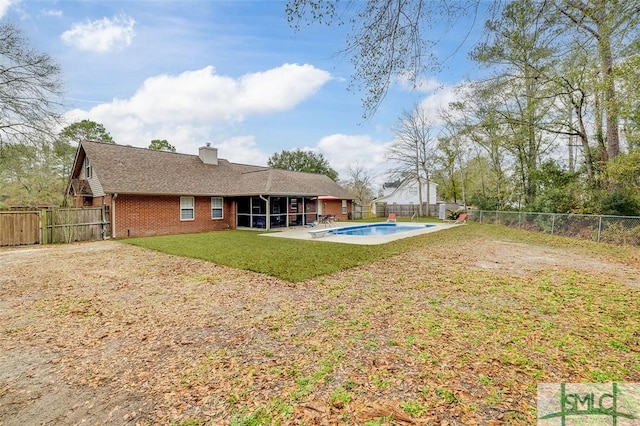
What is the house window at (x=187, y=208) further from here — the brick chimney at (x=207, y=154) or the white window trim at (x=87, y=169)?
the white window trim at (x=87, y=169)

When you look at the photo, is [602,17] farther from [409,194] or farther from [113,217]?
[409,194]

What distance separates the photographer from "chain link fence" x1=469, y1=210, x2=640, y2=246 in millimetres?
10852

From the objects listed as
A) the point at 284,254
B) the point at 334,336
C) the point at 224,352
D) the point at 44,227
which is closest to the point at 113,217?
the point at 44,227

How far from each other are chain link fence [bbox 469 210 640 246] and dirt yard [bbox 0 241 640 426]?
19.2 feet

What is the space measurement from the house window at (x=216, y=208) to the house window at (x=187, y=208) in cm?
128

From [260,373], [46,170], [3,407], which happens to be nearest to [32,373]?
[3,407]

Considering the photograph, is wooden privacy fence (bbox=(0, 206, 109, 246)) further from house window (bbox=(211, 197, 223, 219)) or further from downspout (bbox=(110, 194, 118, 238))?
house window (bbox=(211, 197, 223, 219))

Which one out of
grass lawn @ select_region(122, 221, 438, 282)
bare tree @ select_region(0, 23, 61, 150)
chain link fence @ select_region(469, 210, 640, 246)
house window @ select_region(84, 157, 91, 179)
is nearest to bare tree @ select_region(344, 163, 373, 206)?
chain link fence @ select_region(469, 210, 640, 246)

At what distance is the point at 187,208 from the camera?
16.9 m

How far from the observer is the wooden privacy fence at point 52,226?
455 inches

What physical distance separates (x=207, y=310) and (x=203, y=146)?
1797 centimetres

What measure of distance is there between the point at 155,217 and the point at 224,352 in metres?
14.5

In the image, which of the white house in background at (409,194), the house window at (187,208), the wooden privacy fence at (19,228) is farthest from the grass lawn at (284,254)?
the white house in background at (409,194)

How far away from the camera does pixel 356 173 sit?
42.1m
